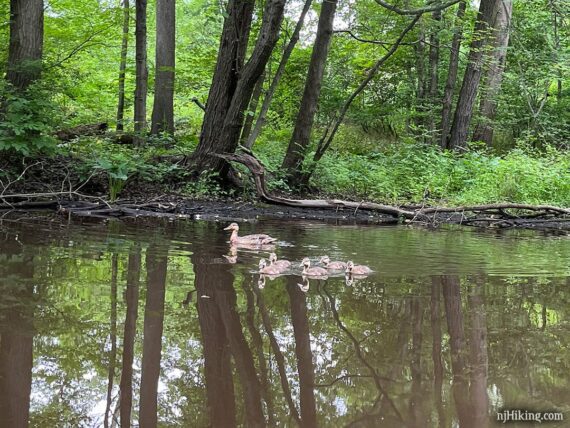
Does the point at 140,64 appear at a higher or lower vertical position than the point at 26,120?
higher

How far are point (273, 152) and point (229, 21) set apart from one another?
5.47 meters

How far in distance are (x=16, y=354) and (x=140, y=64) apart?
44.8 ft

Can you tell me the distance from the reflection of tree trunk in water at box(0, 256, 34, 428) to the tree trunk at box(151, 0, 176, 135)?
13116mm

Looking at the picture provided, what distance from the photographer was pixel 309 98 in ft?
47.3

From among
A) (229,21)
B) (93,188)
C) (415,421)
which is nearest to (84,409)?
(415,421)

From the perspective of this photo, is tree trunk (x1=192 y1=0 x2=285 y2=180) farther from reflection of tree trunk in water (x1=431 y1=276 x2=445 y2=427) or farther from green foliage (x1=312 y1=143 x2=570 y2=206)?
reflection of tree trunk in water (x1=431 y1=276 x2=445 y2=427)

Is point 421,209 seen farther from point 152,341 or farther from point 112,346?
point 112,346

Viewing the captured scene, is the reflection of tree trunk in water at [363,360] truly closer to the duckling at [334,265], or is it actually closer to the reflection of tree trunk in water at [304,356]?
the reflection of tree trunk in water at [304,356]

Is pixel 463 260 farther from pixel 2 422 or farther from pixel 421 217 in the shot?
pixel 2 422

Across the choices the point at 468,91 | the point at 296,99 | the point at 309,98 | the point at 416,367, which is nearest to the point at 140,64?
the point at 309,98

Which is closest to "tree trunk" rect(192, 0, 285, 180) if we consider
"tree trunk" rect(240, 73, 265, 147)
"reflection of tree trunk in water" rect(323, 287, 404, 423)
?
"tree trunk" rect(240, 73, 265, 147)

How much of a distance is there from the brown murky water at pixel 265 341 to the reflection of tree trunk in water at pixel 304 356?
14mm

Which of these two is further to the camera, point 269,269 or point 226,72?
point 226,72

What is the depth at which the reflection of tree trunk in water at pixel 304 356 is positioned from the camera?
3062mm
